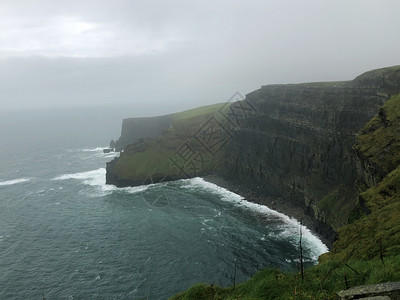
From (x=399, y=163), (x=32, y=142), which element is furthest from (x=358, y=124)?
(x=32, y=142)

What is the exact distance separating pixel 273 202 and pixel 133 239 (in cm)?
3543

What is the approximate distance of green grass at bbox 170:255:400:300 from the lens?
43.1 feet

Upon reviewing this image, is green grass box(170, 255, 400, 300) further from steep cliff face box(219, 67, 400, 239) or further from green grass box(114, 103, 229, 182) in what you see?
green grass box(114, 103, 229, 182)

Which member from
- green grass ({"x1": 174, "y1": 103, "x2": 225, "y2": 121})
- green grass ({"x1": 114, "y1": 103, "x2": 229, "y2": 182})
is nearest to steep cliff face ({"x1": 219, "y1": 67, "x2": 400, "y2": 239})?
green grass ({"x1": 114, "y1": 103, "x2": 229, "y2": 182})

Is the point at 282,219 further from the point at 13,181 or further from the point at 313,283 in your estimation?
the point at 13,181

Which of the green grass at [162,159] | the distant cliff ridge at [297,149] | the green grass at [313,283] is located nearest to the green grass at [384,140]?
the distant cliff ridge at [297,149]

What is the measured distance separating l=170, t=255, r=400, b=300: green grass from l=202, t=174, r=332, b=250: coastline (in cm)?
3685

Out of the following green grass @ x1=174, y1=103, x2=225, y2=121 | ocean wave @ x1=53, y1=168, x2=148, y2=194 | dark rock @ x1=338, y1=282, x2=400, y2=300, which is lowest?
ocean wave @ x1=53, y1=168, x2=148, y2=194

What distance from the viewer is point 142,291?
4197cm

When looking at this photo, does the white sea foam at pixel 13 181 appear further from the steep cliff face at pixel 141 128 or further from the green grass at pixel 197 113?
the green grass at pixel 197 113

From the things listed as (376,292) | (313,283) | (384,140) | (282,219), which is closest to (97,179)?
(282,219)

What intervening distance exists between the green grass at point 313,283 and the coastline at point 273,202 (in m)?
36.9

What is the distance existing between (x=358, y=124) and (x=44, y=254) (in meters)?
64.1

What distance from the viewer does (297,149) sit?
7362 cm
